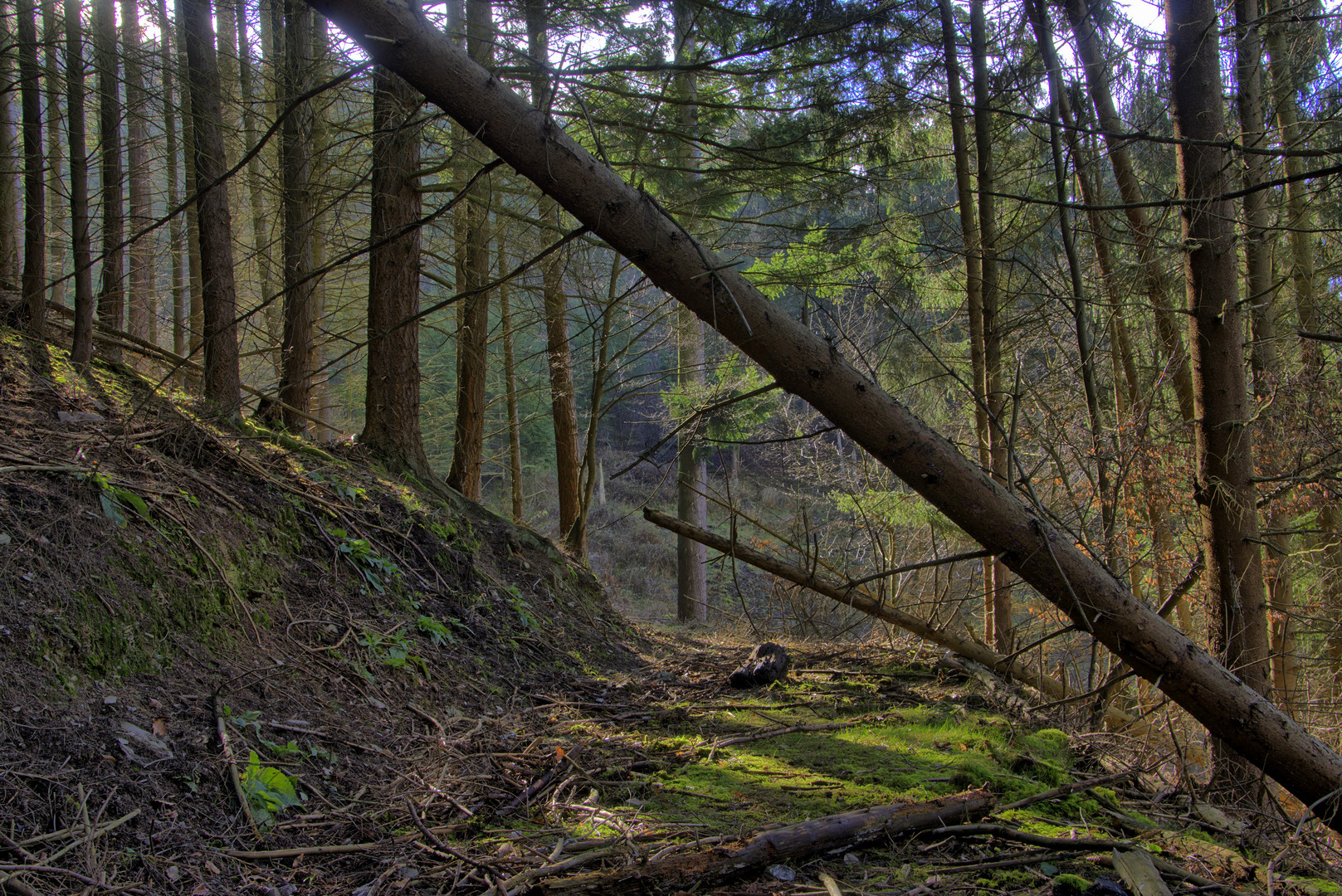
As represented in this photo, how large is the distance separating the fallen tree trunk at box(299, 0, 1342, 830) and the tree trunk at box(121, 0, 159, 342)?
393 cm

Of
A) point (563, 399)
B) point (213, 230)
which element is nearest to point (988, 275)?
point (563, 399)

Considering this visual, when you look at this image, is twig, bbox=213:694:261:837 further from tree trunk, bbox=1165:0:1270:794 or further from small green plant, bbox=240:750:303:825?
tree trunk, bbox=1165:0:1270:794

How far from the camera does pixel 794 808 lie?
269 centimetres

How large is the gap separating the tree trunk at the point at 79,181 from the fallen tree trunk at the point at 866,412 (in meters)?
3.32

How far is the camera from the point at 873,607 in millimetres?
5090

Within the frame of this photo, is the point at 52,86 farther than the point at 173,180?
No

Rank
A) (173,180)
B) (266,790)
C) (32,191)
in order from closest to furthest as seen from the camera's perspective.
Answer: (266,790), (32,191), (173,180)

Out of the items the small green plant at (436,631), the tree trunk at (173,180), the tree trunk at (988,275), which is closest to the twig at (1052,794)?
the small green plant at (436,631)

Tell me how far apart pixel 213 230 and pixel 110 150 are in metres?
0.78

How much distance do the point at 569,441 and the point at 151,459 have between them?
707cm

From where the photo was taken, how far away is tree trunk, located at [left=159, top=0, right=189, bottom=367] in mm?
5461

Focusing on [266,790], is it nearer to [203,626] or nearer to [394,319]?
[203,626]

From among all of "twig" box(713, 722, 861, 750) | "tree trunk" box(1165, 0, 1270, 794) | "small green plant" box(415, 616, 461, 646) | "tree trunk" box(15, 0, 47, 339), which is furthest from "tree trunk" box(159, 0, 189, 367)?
"tree trunk" box(1165, 0, 1270, 794)

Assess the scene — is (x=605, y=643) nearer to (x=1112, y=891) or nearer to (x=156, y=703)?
(x=156, y=703)
